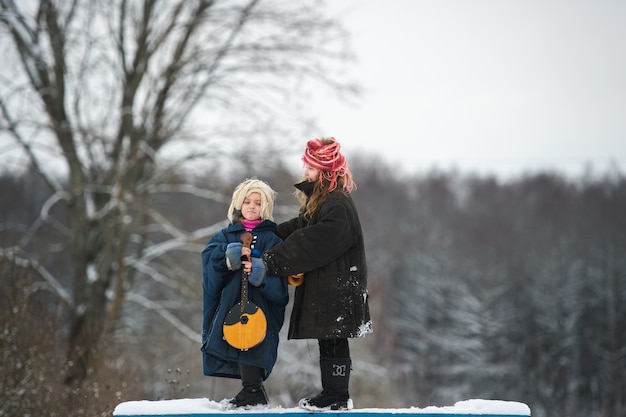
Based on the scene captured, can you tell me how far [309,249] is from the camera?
369 centimetres

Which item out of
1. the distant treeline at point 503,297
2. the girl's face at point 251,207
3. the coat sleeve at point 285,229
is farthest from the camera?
the distant treeline at point 503,297

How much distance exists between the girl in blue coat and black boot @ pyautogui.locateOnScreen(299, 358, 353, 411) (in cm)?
27

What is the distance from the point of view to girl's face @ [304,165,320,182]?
403 cm

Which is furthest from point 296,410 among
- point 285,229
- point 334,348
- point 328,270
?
point 285,229

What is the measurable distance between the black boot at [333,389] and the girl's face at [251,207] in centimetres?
92

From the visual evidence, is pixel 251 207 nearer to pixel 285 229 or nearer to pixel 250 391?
pixel 285 229

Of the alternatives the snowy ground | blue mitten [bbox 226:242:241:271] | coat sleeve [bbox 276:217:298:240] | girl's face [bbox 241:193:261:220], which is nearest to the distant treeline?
coat sleeve [bbox 276:217:298:240]

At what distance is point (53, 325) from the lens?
677cm

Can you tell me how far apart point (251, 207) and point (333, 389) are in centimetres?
112

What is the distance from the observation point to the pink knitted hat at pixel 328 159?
13.1 ft

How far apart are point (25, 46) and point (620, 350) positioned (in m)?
38.4

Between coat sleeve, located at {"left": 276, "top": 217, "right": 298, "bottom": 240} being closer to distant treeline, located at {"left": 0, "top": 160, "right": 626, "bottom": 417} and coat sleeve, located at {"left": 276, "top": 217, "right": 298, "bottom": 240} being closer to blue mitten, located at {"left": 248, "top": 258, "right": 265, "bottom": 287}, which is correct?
blue mitten, located at {"left": 248, "top": 258, "right": 265, "bottom": 287}

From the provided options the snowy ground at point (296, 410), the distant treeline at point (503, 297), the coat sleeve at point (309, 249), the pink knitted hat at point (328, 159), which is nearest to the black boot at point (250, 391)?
the snowy ground at point (296, 410)

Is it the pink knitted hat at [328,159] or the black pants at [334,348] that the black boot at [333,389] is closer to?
the black pants at [334,348]
